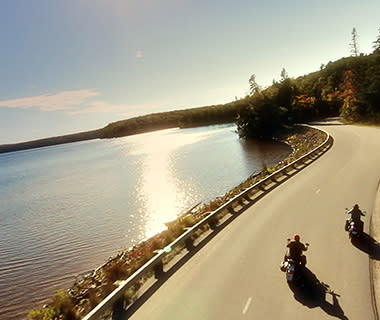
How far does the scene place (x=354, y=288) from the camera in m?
6.88

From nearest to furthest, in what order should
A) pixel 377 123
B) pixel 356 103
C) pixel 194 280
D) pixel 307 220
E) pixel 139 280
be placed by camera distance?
pixel 194 280 < pixel 139 280 < pixel 307 220 < pixel 377 123 < pixel 356 103

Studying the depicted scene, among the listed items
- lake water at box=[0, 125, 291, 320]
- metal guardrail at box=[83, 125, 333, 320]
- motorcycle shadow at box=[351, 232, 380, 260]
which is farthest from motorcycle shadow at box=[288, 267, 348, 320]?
lake water at box=[0, 125, 291, 320]

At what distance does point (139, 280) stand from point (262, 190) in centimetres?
1103

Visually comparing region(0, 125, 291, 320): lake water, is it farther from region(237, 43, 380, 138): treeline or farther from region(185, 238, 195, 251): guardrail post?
region(237, 43, 380, 138): treeline

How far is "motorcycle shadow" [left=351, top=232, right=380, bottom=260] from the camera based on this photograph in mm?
8420

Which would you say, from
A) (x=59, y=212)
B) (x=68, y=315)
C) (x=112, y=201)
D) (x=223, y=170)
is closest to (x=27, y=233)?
(x=59, y=212)

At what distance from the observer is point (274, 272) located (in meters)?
8.12

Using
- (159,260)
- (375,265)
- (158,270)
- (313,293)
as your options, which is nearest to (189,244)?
(159,260)

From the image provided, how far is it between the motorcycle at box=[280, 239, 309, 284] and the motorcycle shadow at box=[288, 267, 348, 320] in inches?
4.2

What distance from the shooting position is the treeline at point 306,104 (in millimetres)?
45094

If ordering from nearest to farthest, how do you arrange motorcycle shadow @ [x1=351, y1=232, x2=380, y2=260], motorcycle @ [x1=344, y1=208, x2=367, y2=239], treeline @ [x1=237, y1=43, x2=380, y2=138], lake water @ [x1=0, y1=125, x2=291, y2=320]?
1. motorcycle shadow @ [x1=351, y1=232, x2=380, y2=260]
2. motorcycle @ [x1=344, y1=208, x2=367, y2=239]
3. lake water @ [x1=0, y1=125, x2=291, y2=320]
4. treeline @ [x1=237, y1=43, x2=380, y2=138]

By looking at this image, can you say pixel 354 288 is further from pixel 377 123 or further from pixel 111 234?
pixel 377 123

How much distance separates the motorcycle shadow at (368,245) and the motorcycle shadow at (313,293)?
2.25 m

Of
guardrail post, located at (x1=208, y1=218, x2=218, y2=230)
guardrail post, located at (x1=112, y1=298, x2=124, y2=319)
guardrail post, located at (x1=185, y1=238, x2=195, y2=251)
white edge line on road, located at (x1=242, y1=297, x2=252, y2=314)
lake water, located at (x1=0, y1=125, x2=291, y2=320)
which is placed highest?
guardrail post, located at (x1=112, y1=298, x2=124, y2=319)
